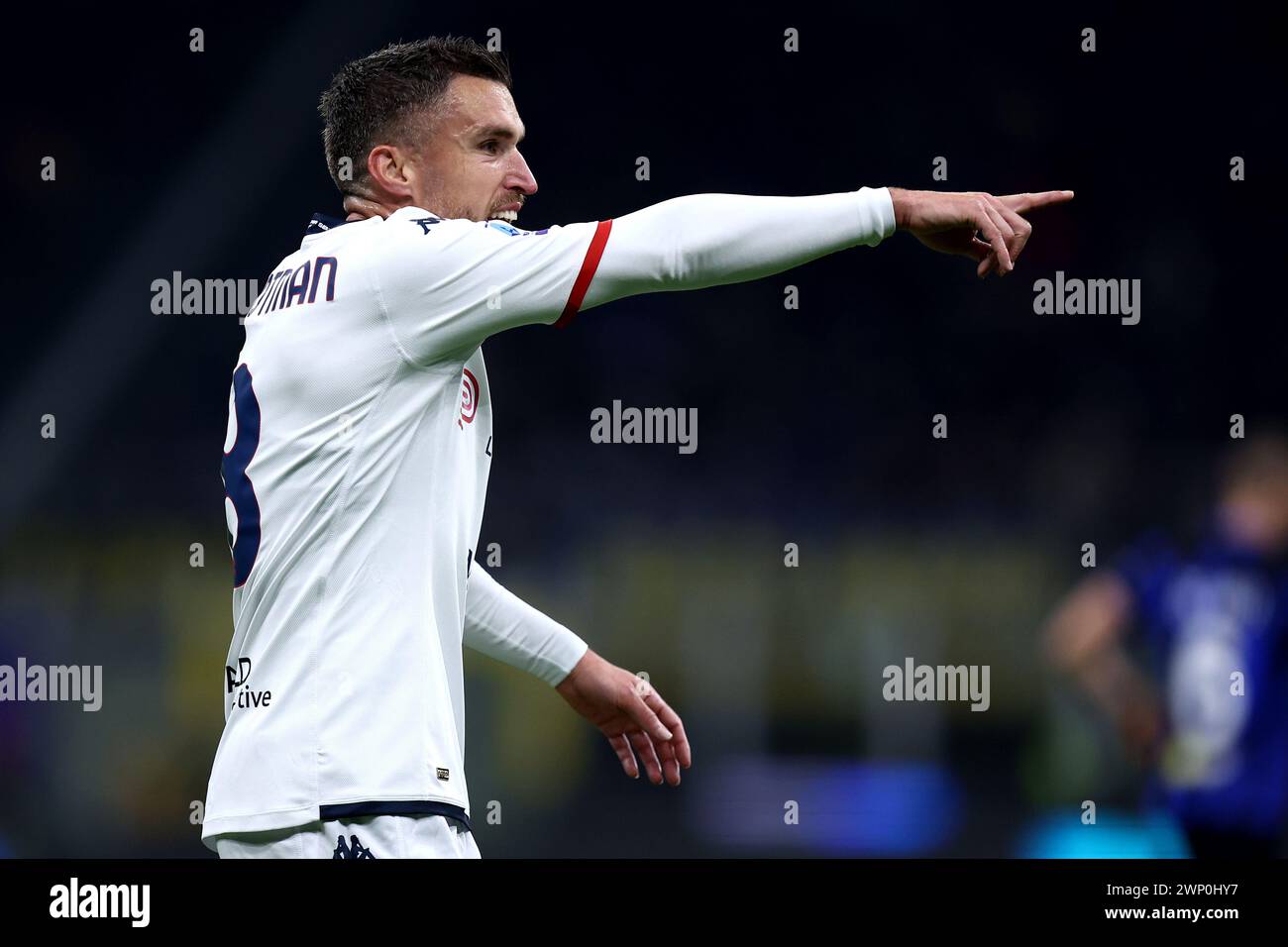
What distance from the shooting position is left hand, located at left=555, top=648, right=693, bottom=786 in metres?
2.76

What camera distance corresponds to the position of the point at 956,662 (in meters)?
6.90

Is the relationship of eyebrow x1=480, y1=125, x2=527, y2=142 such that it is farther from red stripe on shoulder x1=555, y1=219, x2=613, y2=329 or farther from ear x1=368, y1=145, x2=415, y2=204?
red stripe on shoulder x1=555, y1=219, x2=613, y2=329

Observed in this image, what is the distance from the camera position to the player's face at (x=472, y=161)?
263 centimetres

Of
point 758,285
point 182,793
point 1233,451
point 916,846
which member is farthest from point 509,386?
point 1233,451

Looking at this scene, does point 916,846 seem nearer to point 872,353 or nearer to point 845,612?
point 845,612

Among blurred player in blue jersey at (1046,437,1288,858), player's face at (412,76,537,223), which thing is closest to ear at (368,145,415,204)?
player's face at (412,76,537,223)

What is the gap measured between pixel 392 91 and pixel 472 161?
0.66ft

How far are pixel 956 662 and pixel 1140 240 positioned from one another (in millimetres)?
2223

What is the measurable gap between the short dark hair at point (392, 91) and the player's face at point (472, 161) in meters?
0.04

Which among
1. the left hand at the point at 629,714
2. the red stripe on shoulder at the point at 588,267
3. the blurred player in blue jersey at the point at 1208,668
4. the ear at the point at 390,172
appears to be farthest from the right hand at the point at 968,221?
the blurred player in blue jersey at the point at 1208,668

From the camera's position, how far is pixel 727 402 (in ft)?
23.7

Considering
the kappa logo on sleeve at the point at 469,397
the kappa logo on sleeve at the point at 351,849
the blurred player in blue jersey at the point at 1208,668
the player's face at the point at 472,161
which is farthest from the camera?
the blurred player in blue jersey at the point at 1208,668

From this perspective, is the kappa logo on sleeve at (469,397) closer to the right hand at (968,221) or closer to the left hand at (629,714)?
the left hand at (629,714)

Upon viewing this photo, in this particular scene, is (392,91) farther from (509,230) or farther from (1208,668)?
(1208,668)
